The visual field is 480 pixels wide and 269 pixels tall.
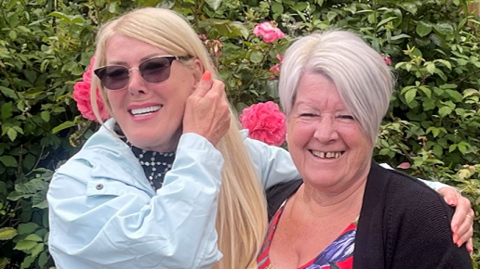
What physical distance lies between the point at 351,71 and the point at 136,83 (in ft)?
2.12

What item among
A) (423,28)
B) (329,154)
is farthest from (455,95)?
(329,154)

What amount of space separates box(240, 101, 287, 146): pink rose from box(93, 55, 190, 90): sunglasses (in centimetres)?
85

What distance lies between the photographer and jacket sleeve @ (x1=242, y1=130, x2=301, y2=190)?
2.23 meters

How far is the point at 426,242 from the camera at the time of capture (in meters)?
1.58

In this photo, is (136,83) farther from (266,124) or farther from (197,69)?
(266,124)

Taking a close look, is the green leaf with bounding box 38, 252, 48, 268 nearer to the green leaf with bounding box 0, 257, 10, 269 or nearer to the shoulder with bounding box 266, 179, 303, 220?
the green leaf with bounding box 0, 257, 10, 269

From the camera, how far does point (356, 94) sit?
1.68m

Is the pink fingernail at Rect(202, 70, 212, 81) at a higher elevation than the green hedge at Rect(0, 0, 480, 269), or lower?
higher

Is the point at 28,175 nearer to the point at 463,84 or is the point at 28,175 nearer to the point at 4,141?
the point at 4,141

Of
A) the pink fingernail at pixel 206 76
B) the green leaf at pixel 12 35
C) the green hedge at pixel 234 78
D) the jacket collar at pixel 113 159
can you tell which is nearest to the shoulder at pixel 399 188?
the pink fingernail at pixel 206 76

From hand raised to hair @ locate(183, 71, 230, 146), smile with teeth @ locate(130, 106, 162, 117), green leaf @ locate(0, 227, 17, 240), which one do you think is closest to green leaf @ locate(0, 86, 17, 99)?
green leaf @ locate(0, 227, 17, 240)

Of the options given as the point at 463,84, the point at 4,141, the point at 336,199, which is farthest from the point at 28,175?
the point at 463,84

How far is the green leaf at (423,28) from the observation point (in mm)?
3273

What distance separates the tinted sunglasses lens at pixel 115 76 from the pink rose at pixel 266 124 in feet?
3.01
